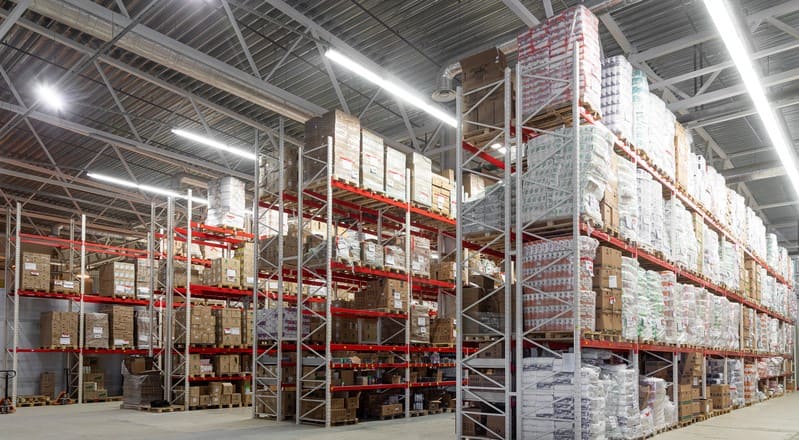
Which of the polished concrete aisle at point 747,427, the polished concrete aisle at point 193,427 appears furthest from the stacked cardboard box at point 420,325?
the polished concrete aisle at point 747,427

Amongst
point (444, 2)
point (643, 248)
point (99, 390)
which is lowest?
point (99, 390)

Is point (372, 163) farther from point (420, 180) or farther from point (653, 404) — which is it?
point (653, 404)

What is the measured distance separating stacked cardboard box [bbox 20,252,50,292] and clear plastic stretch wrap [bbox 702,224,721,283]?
49.9 ft

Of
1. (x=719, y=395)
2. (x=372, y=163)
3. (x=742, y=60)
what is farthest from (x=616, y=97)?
(x=719, y=395)

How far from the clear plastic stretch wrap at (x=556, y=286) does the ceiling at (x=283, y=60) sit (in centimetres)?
429

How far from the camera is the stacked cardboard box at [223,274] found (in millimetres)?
14781

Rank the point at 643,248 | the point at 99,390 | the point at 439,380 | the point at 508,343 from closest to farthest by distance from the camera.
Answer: the point at 508,343 → the point at 643,248 → the point at 439,380 → the point at 99,390

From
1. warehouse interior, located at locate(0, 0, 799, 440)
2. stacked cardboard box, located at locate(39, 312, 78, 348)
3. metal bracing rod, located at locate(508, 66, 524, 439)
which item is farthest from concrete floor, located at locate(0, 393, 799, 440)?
stacked cardboard box, located at locate(39, 312, 78, 348)

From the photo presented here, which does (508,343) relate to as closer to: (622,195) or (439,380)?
(622,195)

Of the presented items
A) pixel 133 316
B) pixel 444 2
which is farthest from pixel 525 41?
pixel 133 316

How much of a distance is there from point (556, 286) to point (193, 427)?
6.43m

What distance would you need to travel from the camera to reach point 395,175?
504 inches

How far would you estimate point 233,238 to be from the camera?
16031 mm

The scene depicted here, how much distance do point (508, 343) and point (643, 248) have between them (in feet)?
9.35
